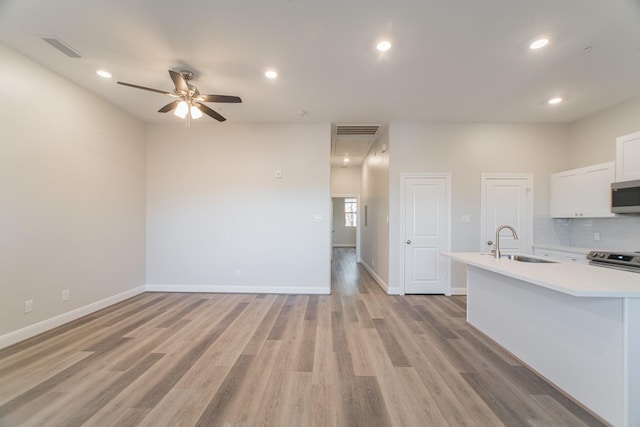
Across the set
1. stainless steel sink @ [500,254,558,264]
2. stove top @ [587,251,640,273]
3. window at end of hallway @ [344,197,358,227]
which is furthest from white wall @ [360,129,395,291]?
window at end of hallway @ [344,197,358,227]

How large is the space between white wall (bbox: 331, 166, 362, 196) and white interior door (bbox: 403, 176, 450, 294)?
4194mm

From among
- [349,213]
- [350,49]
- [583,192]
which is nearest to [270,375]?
[350,49]

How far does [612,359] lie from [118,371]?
3662mm

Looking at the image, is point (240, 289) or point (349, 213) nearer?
point (240, 289)

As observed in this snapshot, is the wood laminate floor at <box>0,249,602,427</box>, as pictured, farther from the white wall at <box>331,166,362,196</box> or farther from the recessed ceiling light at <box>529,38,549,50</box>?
the white wall at <box>331,166,362,196</box>

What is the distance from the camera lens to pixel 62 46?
2410 millimetres

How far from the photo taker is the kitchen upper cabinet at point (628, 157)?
9.80 ft

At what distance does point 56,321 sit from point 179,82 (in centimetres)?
316

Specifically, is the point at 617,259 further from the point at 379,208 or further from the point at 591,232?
the point at 379,208

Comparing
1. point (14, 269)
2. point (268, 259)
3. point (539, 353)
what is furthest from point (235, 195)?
point (539, 353)

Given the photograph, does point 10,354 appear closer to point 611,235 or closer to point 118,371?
point 118,371

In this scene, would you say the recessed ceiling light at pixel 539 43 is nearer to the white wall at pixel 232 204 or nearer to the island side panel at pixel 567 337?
the island side panel at pixel 567 337

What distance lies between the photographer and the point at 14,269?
2525 millimetres

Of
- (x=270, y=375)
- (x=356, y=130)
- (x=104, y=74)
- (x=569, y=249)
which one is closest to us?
(x=270, y=375)
